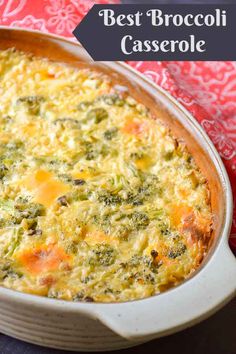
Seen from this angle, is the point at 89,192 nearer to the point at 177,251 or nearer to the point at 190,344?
the point at 177,251

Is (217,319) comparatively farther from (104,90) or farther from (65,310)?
(104,90)

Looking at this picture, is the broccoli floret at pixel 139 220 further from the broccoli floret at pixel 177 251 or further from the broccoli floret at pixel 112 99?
the broccoli floret at pixel 112 99

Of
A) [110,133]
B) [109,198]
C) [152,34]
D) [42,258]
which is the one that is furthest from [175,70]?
[42,258]

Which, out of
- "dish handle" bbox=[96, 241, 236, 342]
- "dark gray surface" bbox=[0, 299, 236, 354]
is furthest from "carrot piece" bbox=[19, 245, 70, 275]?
"dish handle" bbox=[96, 241, 236, 342]

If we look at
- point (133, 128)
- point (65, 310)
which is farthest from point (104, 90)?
point (65, 310)

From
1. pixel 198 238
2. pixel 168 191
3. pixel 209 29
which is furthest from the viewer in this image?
pixel 209 29

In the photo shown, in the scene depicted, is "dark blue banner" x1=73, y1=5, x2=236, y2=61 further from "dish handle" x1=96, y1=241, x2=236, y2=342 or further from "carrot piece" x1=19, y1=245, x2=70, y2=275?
"dish handle" x1=96, y1=241, x2=236, y2=342
